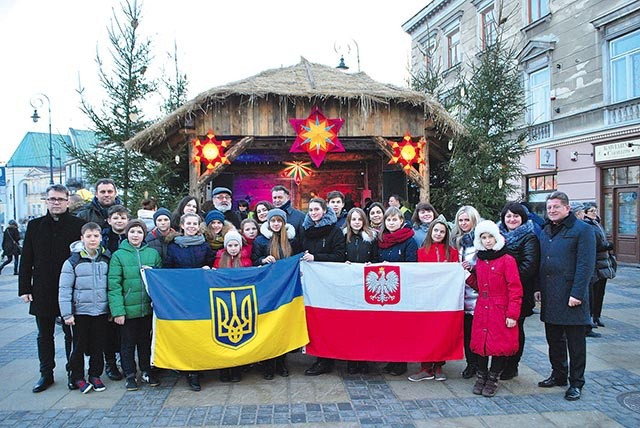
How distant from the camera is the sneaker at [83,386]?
456 centimetres

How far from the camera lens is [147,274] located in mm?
4691

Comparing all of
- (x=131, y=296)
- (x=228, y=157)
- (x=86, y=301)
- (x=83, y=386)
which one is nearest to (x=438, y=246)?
(x=131, y=296)

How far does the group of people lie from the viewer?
437 cm

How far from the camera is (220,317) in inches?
188

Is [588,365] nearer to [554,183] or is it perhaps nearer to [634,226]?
[634,226]

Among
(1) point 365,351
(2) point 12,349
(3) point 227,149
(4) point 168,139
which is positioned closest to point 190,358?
(1) point 365,351

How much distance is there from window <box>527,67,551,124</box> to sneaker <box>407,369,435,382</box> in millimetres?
16052

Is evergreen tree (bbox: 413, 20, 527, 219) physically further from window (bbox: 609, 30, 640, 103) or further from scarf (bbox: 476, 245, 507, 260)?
window (bbox: 609, 30, 640, 103)

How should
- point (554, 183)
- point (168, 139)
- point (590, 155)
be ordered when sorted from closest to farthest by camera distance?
point (168, 139)
point (590, 155)
point (554, 183)

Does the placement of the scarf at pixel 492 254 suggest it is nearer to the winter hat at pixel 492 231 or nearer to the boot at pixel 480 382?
the winter hat at pixel 492 231

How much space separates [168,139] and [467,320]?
8059mm

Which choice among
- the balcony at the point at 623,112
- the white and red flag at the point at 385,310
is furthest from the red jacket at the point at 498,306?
the balcony at the point at 623,112

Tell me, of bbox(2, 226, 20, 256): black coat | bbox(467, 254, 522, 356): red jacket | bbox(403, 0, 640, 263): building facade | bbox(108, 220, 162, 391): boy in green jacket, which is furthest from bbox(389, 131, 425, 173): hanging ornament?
bbox(2, 226, 20, 256): black coat

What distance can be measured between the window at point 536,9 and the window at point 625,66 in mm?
3769
